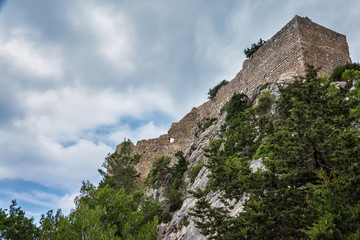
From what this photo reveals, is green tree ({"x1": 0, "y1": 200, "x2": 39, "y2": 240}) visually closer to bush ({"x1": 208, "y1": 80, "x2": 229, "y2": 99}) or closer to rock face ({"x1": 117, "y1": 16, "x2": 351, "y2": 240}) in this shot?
rock face ({"x1": 117, "y1": 16, "x2": 351, "y2": 240})

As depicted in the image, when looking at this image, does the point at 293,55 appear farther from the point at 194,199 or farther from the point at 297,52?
the point at 194,199

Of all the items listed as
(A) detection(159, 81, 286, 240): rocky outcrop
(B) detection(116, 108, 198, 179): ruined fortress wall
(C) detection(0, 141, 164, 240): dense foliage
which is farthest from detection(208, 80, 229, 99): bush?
(C) detection(0, 141, 164, 240): dense foliage

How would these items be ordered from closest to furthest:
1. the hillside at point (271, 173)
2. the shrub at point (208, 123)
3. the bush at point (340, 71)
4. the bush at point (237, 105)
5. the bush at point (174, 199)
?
the hillside at point (271, 173)
the bush at point (340, 71)
the bush at point (174, 199)
the bush at point (237, 105)
the shrub at point (208, 123)

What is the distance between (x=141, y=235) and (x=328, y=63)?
14.1 metres

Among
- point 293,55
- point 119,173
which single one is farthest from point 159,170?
point 293,55

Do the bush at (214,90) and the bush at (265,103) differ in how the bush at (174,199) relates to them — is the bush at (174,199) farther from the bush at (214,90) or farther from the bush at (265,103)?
the bush at (214,90)

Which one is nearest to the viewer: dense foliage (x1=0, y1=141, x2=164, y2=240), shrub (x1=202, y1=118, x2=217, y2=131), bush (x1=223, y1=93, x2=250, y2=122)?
dense foliage (x1=0, y1=141, x2=164, y2=240)

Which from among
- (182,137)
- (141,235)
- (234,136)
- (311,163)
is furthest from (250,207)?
(182,137)

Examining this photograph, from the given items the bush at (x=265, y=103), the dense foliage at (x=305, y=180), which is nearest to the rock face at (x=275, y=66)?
the bush at (x=265, y=103)

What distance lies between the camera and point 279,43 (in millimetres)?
17953

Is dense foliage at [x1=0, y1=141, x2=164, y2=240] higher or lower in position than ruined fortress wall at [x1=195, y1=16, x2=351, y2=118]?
lower

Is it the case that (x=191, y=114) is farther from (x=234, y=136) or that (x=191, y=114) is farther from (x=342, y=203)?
(x=342, y=203)

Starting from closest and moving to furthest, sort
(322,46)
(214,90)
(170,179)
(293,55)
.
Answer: (293,55)
(322,46)
(170,179)
(214,90)

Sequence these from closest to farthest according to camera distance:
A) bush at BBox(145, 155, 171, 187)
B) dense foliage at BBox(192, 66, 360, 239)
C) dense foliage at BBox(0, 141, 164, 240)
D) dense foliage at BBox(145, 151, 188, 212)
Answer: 1. dense foliage at BBox(192, 66, 360, 239)
2. dense foliage at BBox(0, 141, 164, 240)
3. dense foliage at BBox(145, 151, 188, 212)
4. bush at BBox(145, 155, 171, 187)
